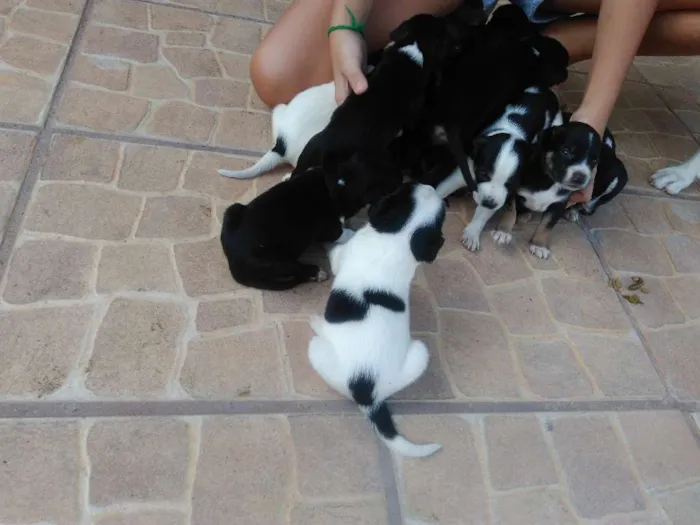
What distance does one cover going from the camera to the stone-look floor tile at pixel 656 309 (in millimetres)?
2400

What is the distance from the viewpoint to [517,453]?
1862mm

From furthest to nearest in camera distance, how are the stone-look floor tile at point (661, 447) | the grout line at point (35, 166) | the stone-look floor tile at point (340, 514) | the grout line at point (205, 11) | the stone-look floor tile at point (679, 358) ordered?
the grout line at point (205, 11) < the stone-look floor tile at point (679, 358) < the grout line at point (35, 166) < the stone-look floor tile at point (661, 447) < the stone-look floor tile at point (340, 514)

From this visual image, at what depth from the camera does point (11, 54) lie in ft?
9.18

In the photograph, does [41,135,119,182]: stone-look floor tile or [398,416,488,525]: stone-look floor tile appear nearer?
[398,416,488,525]: stone-look floor tile

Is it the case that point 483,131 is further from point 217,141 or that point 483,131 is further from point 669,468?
point 669,468

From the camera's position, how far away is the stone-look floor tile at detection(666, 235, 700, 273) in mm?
2680

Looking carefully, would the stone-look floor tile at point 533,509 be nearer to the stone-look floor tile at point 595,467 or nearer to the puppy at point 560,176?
the stone-look floor tile at point 595,467

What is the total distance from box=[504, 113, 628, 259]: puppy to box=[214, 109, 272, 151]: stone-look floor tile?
1171mm

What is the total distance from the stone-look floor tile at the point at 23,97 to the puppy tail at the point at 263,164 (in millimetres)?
885

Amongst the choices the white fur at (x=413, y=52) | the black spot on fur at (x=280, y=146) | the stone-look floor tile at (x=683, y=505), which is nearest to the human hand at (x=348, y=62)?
the white fur at (x=413, y=52)

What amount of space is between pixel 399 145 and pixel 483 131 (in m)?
0.37

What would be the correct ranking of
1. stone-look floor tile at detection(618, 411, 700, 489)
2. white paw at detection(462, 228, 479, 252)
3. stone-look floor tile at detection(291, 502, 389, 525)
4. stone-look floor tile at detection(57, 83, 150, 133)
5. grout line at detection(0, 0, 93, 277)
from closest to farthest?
stone-look floor tile at detection(291, 502, 389, 525) → stone-look floor tile at detection(618, 411, 700, 489) → grout line at detection(0, 0, 93, 277) → white paw at detection(462, 228, 479, 252) → stone-look floor tile at detection(57, 83, 150, 133)

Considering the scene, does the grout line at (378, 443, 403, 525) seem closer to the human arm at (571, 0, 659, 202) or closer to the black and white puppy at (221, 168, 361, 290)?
the black and white puppy at (221, 168, 361, 290)

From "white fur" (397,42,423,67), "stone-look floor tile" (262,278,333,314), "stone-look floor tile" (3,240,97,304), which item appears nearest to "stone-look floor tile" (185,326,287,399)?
"stone-look floor tile" (262,278,333,314)
